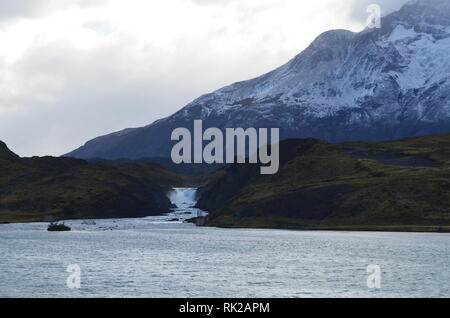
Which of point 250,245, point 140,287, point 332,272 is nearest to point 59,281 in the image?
point 140,287

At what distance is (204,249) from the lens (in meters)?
157

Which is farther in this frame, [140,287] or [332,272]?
[332,272]

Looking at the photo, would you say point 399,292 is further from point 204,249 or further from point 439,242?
point 439,242

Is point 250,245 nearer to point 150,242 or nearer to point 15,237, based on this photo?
point 150,242

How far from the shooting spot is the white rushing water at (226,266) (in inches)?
3612

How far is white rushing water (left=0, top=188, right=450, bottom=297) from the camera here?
301 feet

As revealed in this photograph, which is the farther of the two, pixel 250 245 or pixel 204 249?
pixel 250 245

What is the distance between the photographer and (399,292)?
9056 cm

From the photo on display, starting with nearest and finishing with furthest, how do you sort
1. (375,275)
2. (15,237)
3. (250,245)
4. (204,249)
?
1. (375,275)
2. (204,249)
3. (250,245)
4. (15,237)

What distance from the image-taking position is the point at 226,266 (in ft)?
398

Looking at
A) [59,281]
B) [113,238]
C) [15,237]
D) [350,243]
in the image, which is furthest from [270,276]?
[15,237]

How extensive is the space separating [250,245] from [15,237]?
67731 millimetres
